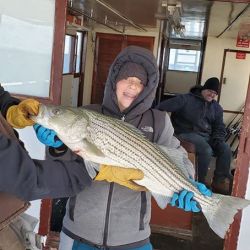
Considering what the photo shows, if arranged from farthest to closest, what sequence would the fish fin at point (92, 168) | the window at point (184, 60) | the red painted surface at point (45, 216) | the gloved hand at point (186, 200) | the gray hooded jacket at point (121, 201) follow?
the window at point (184, 60) → the red painted surface at point (45, 216) → the gray hooded jacket at point (121, 201) → the gloved hand at point (186, 200) → the fish fin at point (92, 168)

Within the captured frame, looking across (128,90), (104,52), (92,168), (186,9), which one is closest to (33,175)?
(92,168)

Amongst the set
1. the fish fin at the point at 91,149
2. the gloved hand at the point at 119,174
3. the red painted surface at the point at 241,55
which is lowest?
the gloved hand at the point at 119,174

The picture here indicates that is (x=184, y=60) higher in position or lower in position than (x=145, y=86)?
higher

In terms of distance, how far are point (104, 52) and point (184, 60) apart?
2278 mm

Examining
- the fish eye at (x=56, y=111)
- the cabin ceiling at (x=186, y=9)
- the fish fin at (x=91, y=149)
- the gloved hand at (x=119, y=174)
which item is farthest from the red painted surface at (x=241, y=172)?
the cabin ceiling at (x=186, y=9)

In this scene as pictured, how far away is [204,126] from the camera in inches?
221

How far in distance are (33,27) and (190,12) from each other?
330cm

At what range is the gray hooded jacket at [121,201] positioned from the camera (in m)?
2.02

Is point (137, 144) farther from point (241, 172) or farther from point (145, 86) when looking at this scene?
point (241, 172)

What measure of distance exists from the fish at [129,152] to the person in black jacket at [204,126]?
3.48 m

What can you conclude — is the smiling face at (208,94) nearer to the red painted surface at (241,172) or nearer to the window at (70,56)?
the red painted surface at (241,172)

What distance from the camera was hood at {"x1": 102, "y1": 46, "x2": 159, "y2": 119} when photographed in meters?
2.11

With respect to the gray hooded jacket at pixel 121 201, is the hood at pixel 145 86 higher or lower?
higher

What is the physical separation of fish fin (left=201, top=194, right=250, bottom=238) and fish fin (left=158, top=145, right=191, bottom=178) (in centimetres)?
21
